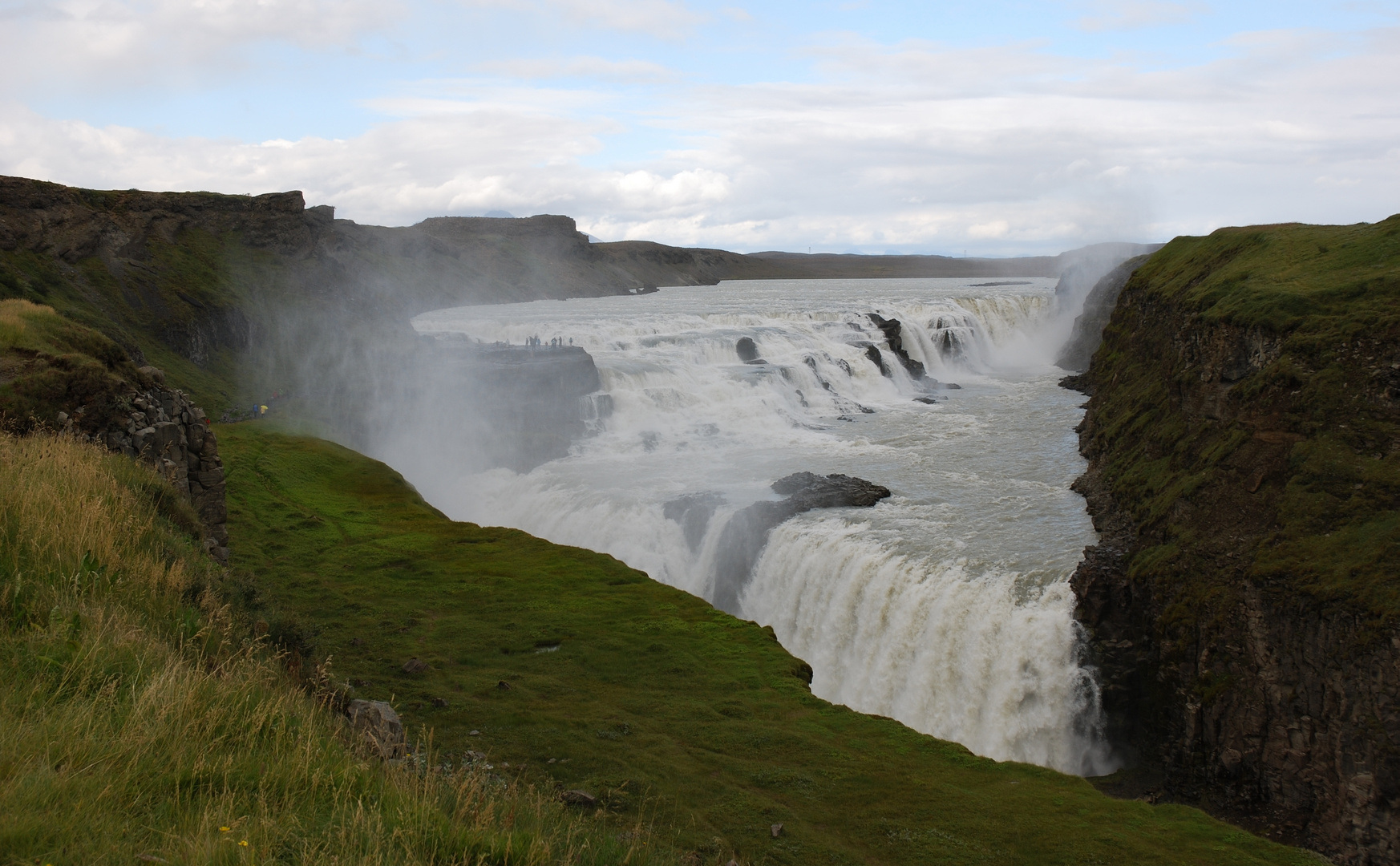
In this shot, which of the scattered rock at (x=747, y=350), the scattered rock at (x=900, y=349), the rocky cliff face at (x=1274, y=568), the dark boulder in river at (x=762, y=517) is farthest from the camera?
the scattered rock at (x=900, y=349)

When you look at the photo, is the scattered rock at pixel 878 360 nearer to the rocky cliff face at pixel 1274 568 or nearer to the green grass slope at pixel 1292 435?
the green grass slope at pixel 1292 435

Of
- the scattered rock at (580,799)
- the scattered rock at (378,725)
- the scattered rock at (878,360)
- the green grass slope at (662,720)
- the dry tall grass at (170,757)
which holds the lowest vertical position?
the green grass slope at (662,720)

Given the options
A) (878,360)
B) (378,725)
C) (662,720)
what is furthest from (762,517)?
(878,360)

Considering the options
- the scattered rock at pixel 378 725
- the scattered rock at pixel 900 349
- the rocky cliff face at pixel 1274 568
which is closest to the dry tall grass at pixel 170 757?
the scattered rock at pixel 378 725

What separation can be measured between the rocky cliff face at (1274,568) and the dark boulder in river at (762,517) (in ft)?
23.1

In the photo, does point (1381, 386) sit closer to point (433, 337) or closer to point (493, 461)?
point (493, 461)

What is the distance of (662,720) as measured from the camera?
13.3m

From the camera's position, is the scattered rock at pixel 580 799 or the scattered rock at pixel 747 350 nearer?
the scattered rock at pixel 580 799

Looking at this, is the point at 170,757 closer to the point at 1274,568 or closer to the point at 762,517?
the point at 1274,568

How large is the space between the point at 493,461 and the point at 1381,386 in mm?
31329

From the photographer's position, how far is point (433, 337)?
180 ft

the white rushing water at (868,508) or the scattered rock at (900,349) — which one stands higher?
the scattered rock at (900,349)

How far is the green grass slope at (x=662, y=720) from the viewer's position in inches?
405

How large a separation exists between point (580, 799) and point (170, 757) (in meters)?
5.44
